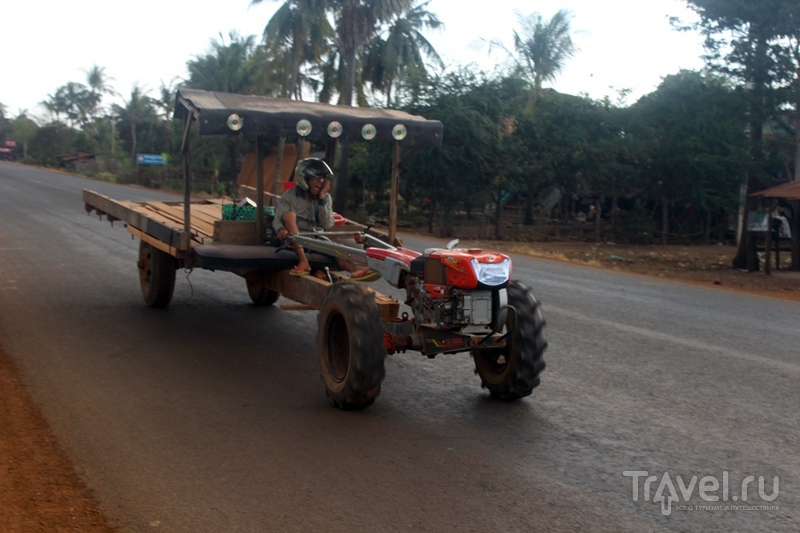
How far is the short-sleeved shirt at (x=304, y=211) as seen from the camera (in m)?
7.84

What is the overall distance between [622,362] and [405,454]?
11.4 feet

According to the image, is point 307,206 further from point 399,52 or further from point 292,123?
point 399,52

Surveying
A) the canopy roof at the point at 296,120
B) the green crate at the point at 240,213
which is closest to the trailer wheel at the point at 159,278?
the green crate at the point at 240,213

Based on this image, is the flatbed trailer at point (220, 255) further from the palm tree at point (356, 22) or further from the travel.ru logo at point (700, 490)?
the palm tree at point (356, 22)

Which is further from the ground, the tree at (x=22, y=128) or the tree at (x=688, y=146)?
the tree at (x=22, y=128)

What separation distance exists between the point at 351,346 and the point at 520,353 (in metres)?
1.25

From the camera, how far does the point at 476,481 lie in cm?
463

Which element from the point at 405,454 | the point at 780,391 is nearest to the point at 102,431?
the point at 405,454

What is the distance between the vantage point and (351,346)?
5598mm

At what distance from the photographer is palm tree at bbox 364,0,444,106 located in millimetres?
40531

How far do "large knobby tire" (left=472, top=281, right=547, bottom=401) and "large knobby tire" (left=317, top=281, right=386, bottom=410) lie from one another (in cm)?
99

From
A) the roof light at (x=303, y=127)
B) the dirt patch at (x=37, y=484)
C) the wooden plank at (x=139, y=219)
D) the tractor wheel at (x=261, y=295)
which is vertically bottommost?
the dirt patch at (x=37, y=484)

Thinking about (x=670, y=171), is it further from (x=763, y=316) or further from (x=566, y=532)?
(x=566, y=532)

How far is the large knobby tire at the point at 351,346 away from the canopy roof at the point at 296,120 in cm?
192
